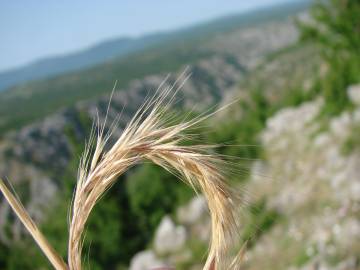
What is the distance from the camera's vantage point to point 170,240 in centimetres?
1462

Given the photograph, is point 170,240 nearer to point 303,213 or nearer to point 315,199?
point 303,213

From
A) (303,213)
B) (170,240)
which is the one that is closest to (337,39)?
(303,213)

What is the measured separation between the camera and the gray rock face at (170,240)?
14.2 m

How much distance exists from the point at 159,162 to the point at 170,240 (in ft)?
43.9

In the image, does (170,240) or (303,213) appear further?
(170,240)

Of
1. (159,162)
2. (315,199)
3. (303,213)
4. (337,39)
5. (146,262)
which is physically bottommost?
(146,262)

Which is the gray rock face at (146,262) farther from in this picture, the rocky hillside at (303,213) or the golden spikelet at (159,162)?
the golden spikelet at (159,162)

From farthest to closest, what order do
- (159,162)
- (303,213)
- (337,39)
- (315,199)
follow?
(337,39) < (315,199) < (303,213) < (159,162)

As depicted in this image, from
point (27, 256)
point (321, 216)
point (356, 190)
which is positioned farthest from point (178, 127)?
point (27, 256)

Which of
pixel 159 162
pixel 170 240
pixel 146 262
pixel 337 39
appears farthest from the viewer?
pixel 337 39

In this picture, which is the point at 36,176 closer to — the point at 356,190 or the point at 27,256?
the point at 27,256

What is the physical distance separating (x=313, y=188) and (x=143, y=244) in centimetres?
1129

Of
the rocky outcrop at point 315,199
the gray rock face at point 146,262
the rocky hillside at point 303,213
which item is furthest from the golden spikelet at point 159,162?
the gray rock face at point 146,262

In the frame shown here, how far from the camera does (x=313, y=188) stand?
11.1m
